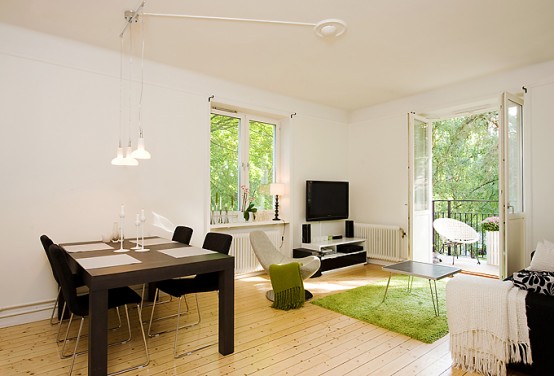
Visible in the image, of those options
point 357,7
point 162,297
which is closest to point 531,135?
point 357,7

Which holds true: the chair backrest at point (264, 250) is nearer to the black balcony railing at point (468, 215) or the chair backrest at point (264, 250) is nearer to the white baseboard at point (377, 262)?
the white baseboard at point (377, 262)

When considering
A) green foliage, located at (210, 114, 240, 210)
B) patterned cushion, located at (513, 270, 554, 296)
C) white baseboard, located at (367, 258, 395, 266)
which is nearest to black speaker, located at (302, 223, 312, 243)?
green foliage, located at (210, 114, 240, 210)

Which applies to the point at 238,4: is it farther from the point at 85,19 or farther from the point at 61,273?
the point at 61,273

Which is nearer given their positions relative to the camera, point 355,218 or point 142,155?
point 142,155

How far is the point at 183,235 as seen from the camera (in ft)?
12.2

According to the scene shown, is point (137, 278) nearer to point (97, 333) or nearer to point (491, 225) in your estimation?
point (97, 333)

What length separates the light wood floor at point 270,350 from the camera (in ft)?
7.82

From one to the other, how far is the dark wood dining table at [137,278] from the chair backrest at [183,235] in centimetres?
57

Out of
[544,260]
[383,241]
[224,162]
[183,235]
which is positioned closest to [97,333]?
[183,235]

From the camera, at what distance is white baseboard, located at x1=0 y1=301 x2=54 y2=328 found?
3.15m

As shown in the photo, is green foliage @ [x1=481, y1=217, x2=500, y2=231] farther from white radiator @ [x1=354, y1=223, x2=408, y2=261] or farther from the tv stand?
the tv stand

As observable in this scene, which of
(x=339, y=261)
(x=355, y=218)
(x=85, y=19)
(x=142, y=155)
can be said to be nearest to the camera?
(x=142, y=155)

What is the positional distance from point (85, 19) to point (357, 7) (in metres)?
2.51

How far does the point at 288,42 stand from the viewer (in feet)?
11.7
